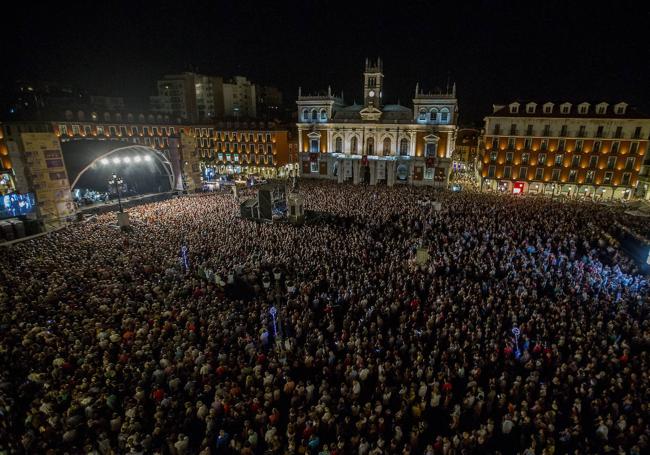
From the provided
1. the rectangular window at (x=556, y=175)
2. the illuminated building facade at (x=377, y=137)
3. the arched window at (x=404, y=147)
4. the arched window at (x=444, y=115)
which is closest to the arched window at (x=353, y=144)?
the illuminated building facade at (x=377, y=137)

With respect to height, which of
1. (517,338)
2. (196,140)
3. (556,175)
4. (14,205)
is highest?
(196,140)

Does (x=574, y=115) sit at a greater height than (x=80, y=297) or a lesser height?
greater

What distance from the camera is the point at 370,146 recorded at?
5209 cm

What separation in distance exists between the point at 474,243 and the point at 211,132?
53.9 meters

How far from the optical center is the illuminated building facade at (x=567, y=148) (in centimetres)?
3906

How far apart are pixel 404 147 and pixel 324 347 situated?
43.6 m

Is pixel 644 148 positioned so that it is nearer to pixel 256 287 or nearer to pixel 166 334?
pixel 256 287

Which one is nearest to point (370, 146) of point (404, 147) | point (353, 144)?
point (353, 144)

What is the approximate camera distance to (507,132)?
143ft

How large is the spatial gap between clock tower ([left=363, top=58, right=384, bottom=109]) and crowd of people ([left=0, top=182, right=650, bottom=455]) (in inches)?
1420

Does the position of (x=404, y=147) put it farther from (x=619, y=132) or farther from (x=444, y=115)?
(x=619, y=132)

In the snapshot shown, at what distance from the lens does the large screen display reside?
33.3 metres

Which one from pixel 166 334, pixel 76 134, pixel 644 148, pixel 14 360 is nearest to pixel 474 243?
pixel 166 334

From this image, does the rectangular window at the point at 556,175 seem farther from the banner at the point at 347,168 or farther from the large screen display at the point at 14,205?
the large screen display at the point at 14,205
